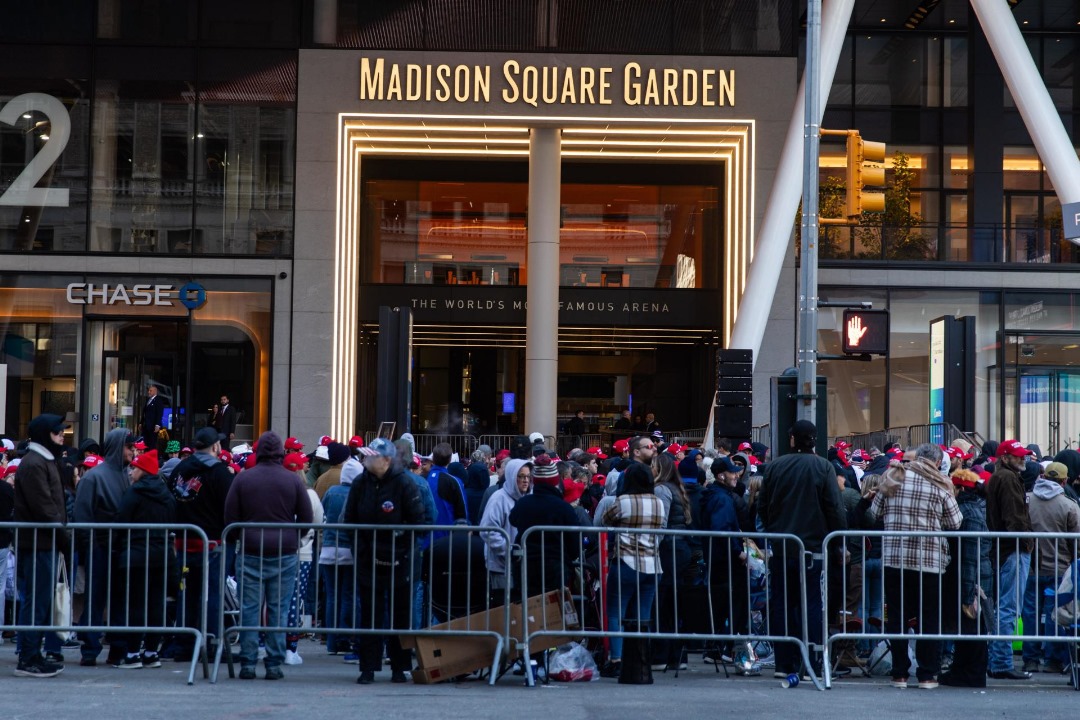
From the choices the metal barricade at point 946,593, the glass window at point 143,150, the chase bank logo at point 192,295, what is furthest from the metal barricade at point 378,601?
the glass window at point 143,150

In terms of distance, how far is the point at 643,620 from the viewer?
1034cm

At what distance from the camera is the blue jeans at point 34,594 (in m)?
10.2

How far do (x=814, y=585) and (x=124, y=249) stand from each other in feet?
68.2

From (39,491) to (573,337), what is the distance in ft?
77.3

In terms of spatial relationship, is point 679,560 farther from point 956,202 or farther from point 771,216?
point 956,202

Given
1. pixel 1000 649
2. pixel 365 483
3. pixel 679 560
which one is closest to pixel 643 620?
pixel 679 560

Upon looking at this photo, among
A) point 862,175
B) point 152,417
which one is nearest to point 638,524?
point 862,175

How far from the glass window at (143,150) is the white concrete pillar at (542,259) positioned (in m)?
7.27

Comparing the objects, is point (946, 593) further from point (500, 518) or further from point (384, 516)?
point (384, 516)

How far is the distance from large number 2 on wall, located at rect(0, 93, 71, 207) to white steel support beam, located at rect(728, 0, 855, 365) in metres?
14.4

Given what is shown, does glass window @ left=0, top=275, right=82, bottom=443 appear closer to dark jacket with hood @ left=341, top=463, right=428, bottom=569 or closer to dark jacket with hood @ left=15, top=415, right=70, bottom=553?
dark jacket with hood @ left=15, top=415, right=70, bottom=553

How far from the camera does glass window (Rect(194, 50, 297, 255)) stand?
1102 inches

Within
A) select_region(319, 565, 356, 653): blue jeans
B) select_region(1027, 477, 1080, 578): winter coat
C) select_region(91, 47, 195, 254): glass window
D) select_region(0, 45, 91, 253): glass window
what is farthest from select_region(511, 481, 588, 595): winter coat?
select_region(0, 45, 91, 253): glass window

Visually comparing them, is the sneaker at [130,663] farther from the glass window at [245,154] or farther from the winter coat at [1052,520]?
the glass window at [245,154]
